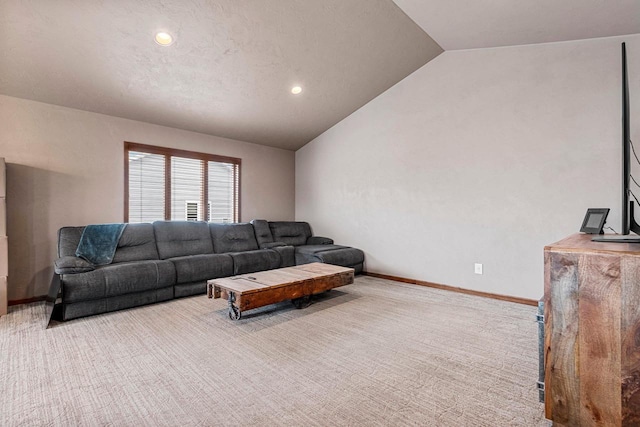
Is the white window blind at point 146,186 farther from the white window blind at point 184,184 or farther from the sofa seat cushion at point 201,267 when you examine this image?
the sofa seat cushion at point 201,267

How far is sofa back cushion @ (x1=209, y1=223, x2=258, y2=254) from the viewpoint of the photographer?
4715 millimetres

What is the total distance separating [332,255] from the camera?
466 centimetres

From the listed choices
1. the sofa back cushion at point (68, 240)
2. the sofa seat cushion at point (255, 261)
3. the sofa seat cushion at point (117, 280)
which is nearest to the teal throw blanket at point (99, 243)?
the sofa back cushion at point (68, 240)

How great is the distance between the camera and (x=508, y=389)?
1867 millimetres

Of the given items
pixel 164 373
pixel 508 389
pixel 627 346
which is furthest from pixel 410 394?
pixel 164 373

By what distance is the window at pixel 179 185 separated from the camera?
4.38 m

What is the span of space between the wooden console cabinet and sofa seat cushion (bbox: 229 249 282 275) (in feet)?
11.7

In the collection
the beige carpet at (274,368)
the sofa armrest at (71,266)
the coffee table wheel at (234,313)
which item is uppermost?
the sofa armrest at (71,266)

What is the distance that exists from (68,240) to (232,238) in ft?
6.53

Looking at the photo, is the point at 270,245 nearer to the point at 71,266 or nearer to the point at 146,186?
the point at 146,186

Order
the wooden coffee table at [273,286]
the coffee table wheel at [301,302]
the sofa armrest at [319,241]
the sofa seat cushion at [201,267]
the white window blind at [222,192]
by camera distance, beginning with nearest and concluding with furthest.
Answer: the wooden coffee table at [273,286] < the coffee table wheel at [301,302] < the sofa seat cushion at [201,267] < the white window blind at [222,192] < the sofa armrest at [319,241]

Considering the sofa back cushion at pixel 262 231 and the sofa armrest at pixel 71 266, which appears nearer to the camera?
the sofa armrest at pixel 71 266

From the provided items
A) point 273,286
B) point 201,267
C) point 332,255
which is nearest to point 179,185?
point 201,267

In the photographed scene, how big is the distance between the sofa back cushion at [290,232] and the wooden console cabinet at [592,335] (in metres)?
4.52
